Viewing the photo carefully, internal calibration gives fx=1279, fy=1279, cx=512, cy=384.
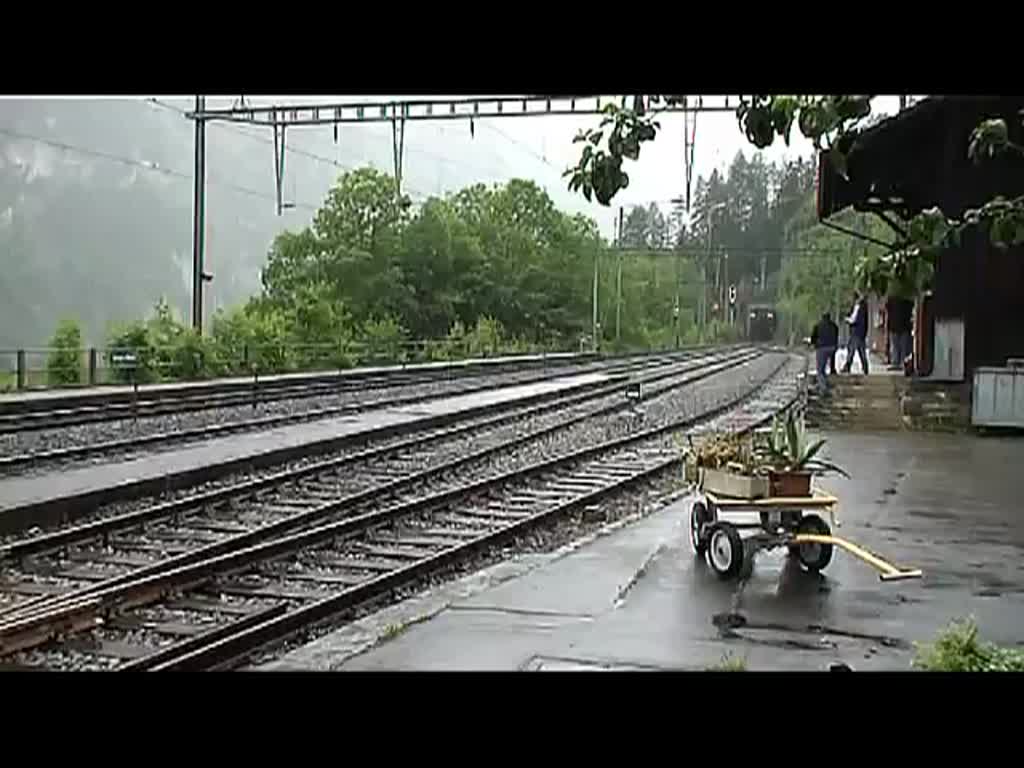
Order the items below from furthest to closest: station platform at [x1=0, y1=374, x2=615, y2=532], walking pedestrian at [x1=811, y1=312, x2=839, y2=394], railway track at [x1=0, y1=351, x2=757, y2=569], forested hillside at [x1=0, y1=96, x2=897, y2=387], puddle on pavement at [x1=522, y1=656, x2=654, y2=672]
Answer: forested hillside at [x1=0, y1=96, x2=897, y2=387], walking pedestrian at [x1=811, y1=312, x2=839, y2=394], station platform at [x1=0, y1=374, x2=615, y2=532], railway track at [x1=0, y1=351, x2=757, y2=569], puddle on pavement at [x1=522, y1=656, x2=654, y2=672]

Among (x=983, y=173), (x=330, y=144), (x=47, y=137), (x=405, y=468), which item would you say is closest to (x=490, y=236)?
(x=330, y=144)

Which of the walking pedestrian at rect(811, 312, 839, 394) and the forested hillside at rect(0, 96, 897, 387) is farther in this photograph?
the forested hillside at rect(0, 96, 897, 387)

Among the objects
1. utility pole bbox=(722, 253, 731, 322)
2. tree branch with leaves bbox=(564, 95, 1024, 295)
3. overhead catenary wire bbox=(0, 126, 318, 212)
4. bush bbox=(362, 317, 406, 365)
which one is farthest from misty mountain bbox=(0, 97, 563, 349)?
tree branch with leaves bbox=(564, 95, 1024, 295)

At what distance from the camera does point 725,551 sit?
27.4ft

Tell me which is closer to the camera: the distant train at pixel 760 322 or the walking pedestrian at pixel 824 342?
the walking pedestrian at pixel 824 342

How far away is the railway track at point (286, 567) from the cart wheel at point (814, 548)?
8.37ft

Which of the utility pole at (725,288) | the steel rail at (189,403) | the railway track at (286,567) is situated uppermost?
the utility pole at (725,288)

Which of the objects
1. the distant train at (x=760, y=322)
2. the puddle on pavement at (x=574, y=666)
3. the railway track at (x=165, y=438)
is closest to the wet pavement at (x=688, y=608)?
the puddle on pavement at (x=574, y=666)

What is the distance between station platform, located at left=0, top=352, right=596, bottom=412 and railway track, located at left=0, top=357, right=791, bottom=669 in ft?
32.6

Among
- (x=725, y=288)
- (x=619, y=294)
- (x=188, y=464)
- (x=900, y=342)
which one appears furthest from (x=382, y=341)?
(x=188, y=464)

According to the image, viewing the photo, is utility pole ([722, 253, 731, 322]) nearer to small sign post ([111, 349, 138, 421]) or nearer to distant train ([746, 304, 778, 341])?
distant train ([746, 304, 778, 341])

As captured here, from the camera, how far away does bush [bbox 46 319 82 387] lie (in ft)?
84.3

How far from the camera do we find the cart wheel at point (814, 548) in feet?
27.7

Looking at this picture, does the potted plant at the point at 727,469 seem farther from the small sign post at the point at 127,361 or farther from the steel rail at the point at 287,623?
the small sign post at the point at 127,361
